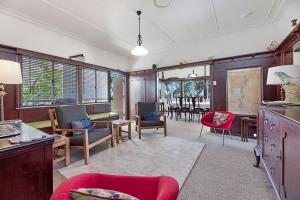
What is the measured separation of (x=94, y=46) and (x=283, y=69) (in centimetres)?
511

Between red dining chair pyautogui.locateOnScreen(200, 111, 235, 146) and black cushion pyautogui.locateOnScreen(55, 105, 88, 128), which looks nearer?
black cushion pyautogui.locateOnScreen(55, 105, 88, 128)

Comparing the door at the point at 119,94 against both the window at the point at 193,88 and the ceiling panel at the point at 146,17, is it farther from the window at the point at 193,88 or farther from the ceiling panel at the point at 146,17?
the window at the point at 193,88

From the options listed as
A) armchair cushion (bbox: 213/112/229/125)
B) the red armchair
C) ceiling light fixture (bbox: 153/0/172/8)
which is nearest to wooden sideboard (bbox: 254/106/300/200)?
the red armchair

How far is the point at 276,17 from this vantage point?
3525mm

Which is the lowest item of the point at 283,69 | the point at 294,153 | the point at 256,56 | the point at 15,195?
the point at 15,195

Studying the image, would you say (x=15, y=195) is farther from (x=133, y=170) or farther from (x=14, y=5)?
(x=14, y=5)

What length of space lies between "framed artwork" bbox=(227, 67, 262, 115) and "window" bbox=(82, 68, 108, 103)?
419 centimetres

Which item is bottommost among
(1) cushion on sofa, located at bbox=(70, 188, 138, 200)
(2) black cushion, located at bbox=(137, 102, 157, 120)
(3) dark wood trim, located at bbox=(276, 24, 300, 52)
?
(1) cushion on sofa, located at bbox=(70, 188, 138, 200)

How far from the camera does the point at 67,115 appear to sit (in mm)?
2938

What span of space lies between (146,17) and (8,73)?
9.23 feet

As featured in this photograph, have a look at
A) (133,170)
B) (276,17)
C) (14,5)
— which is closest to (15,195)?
(133,170)

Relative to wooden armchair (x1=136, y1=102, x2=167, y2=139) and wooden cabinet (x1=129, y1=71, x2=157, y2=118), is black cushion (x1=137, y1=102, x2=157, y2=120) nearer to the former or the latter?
wooden armchair (x1=136, y1=102, x2=167, y2=139)

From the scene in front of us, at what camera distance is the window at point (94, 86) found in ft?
16.2

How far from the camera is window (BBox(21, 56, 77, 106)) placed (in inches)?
137
